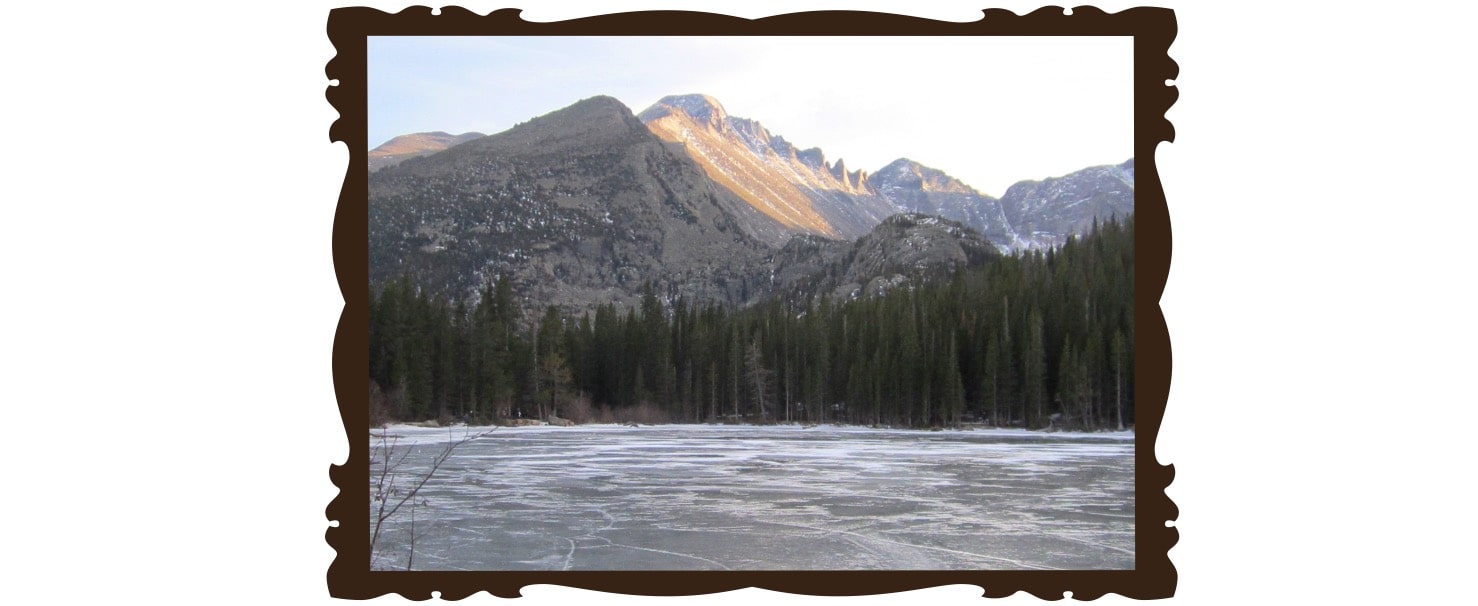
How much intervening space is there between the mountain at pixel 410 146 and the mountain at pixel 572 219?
4.8 inches

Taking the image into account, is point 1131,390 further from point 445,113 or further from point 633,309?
point 633,309

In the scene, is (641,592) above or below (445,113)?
below

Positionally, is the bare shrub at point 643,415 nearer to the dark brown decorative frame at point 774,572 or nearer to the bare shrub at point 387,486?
the bare shrub at point 387,486

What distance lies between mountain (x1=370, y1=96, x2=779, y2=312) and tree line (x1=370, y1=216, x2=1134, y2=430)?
419mm

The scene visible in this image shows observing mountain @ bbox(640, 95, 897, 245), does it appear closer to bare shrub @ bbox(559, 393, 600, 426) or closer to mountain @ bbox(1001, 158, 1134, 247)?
mountain @ bbox(1001, 158, 1134, 247)

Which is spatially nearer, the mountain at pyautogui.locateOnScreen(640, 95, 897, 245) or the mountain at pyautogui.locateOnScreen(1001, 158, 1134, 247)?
the mountain at pyautogui.locateOnScreen(1001, 158, 1134, 247)

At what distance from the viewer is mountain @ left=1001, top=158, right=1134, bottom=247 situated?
23.3 feet

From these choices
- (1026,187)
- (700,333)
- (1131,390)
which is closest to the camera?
(1131,390)

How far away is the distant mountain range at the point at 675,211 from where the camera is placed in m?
8.52

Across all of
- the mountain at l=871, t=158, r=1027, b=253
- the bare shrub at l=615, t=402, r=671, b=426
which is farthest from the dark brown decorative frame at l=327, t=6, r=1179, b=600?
the bare shrub at l=615, t=402, r=671, b=426

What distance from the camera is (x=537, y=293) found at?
12047 millimetres

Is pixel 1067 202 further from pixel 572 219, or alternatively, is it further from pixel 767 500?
pixel 572 219

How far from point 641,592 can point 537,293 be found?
6.12 metres

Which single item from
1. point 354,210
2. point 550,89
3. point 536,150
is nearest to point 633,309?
point 536,150
